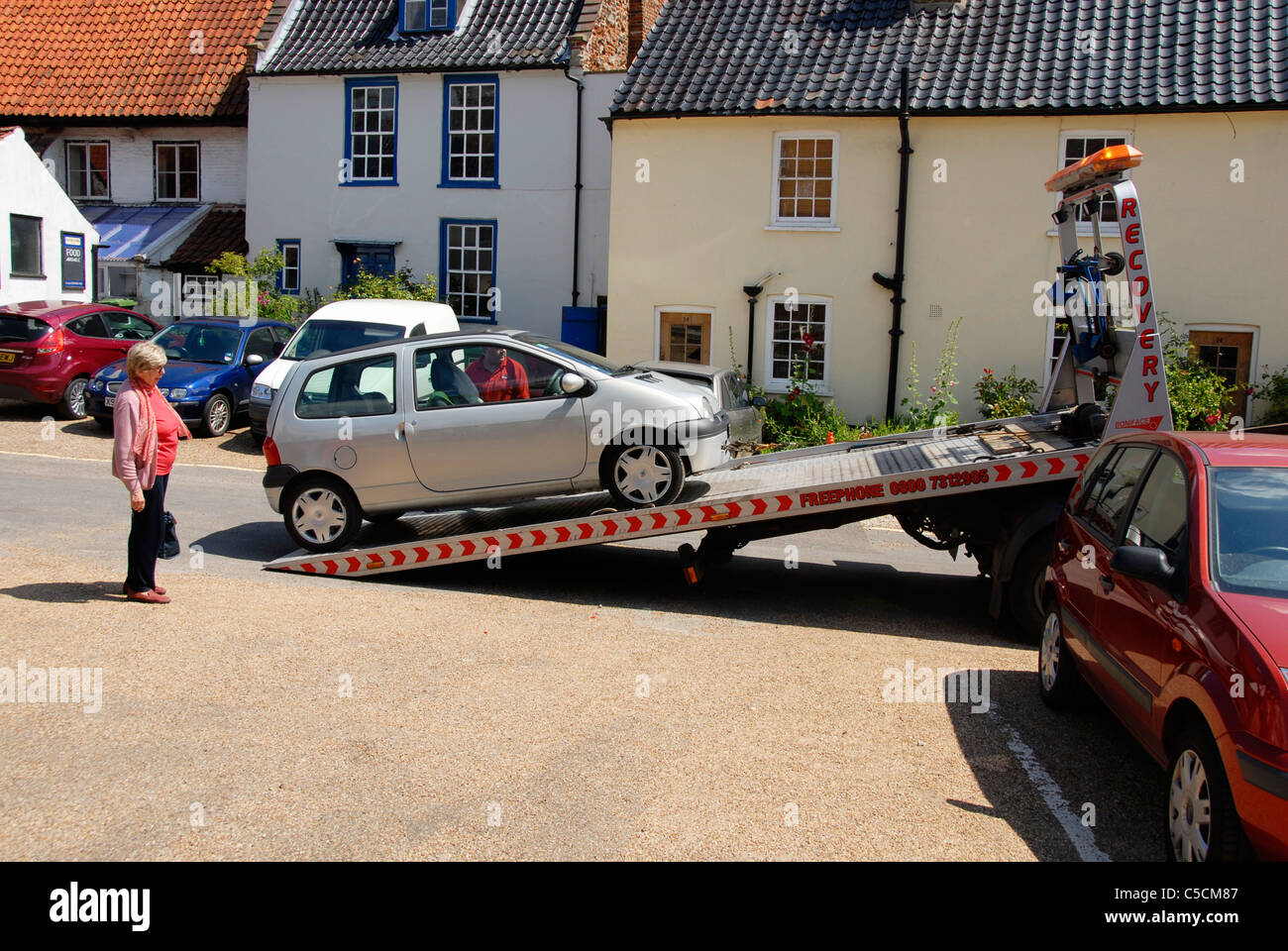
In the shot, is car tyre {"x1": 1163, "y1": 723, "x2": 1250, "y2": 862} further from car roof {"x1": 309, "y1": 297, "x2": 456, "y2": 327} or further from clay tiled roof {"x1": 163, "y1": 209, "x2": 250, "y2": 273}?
clay tiled roof {"x1": 163, "y1": 209, "x2": 250, "y2": 273}

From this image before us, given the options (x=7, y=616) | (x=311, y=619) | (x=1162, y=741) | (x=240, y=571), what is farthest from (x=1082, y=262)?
(x=7, y=616)

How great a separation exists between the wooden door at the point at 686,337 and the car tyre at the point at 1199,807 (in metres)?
15.1

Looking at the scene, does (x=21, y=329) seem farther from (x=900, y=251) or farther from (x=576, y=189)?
(x=900, y=251)

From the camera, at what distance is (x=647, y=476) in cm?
891

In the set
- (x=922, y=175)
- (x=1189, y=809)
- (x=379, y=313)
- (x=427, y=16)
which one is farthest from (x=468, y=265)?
(x=1189, y=809)

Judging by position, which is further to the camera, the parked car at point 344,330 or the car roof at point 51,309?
the car roof at point 51,309

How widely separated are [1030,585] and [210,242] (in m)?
21.9

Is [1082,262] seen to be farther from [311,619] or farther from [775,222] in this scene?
[775,222]

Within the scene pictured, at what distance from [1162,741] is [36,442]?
51.3 ft

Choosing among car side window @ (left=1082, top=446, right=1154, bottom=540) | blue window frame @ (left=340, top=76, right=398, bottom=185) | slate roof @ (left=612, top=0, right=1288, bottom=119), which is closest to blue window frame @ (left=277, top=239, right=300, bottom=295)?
blue window frame @ (left=340, top=76, right=398, bottom=185)

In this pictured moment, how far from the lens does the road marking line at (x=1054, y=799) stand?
4.71 metres

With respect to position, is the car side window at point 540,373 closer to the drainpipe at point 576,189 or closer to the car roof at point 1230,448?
the car roof at point 1230,448

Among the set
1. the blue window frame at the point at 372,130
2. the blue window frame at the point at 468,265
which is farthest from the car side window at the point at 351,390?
the blue window frame at the point at 372,130

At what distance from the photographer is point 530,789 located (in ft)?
16.8
